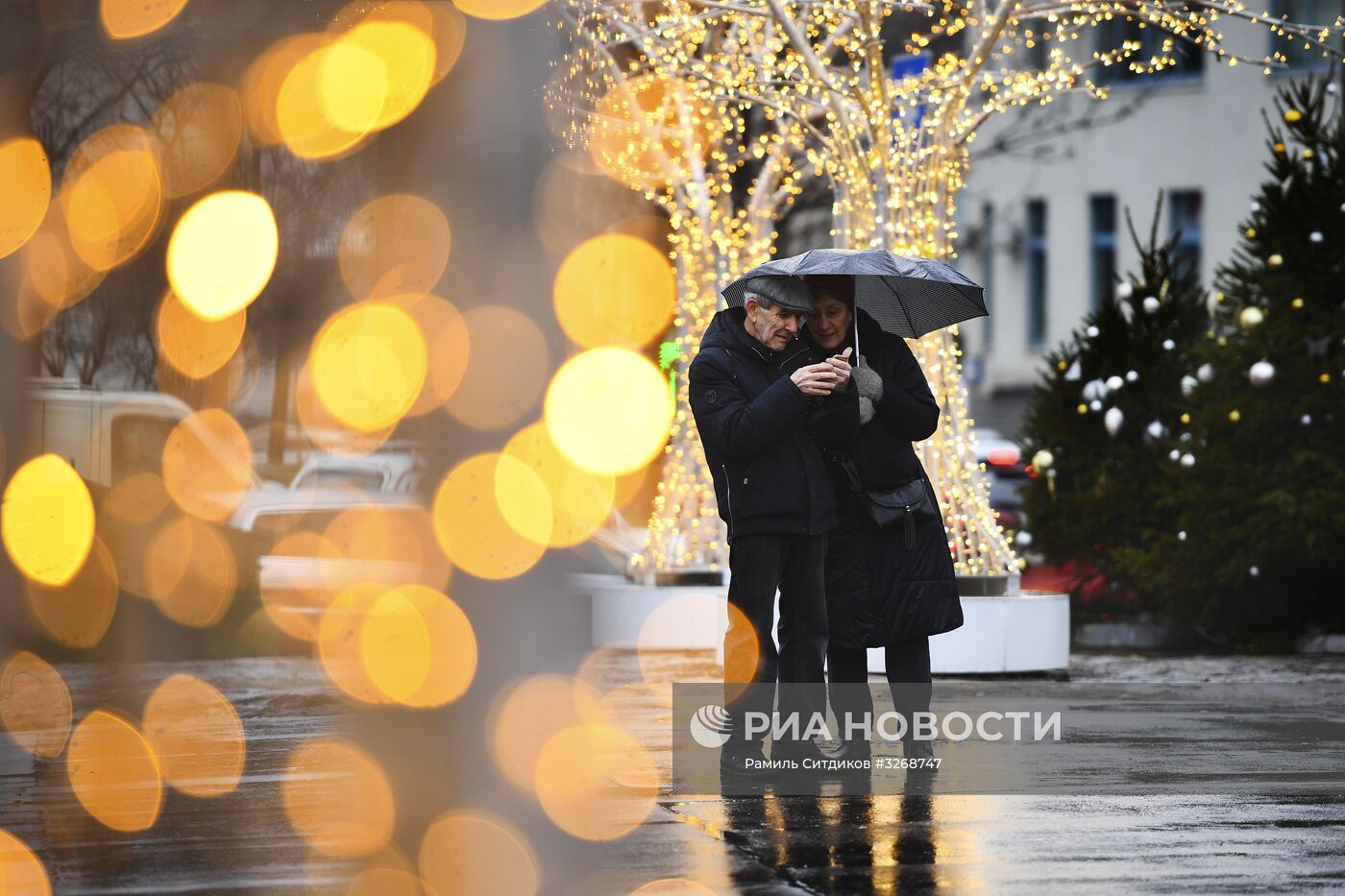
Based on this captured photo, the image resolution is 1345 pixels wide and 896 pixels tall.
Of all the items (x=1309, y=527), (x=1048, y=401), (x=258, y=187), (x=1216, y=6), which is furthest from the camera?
(x=1048, y=401)

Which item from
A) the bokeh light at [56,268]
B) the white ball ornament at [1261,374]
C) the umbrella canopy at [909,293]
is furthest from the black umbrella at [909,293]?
the white ball ornament at [1261,374]

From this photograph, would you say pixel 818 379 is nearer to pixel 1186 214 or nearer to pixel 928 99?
pixel 928 99

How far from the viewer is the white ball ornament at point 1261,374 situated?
42.8 ft

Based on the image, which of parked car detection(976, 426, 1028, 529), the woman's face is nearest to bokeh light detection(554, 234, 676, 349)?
parked car detection(976, 426, 1028, 529)

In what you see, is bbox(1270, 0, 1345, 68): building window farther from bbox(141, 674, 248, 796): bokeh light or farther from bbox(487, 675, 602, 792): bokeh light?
bbox(487, 675, 602, 792): bokeh light

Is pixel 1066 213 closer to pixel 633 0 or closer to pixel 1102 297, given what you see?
pixel 1102 297

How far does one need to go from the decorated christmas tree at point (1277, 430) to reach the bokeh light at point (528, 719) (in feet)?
31.3

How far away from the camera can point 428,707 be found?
12.2 ft

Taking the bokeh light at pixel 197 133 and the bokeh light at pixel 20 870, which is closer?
the bokeh light at pixel 197 133

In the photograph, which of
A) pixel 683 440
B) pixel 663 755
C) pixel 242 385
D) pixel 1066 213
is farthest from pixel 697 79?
pixel 1066 213

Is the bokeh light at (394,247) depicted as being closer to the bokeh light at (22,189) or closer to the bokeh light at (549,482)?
the bokeh light at (549,482)

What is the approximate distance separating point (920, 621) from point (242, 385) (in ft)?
10.8

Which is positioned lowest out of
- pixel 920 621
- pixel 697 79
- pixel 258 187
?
pixel 920 621

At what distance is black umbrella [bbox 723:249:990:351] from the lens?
282 inches
